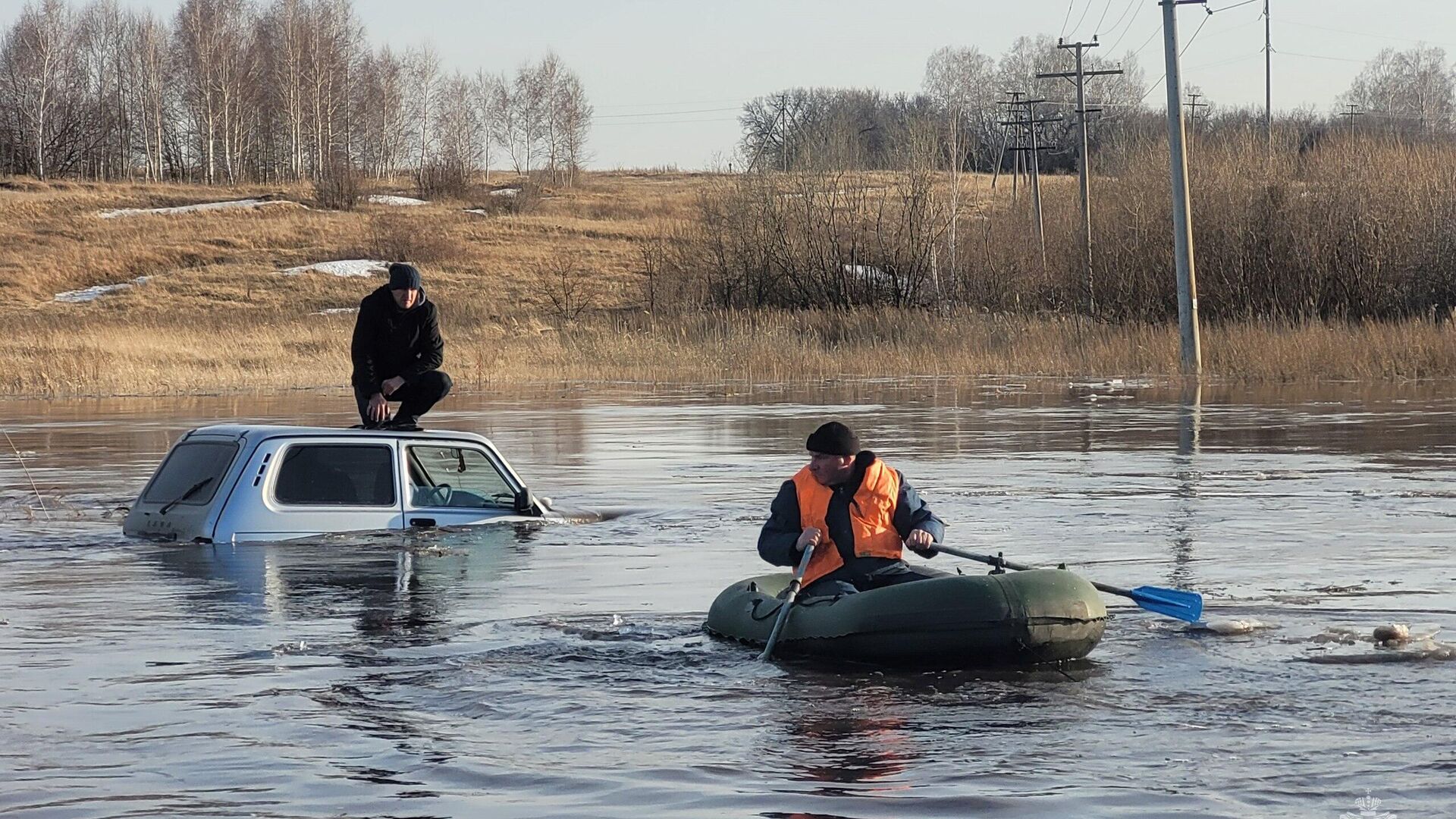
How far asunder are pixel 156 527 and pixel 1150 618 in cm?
703

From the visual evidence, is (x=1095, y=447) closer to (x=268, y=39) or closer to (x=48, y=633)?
(x=48, y=633)

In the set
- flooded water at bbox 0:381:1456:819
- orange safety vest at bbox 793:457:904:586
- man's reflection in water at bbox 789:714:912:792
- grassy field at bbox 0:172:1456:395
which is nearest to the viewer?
flooded water at bbox 0:381:1456:819

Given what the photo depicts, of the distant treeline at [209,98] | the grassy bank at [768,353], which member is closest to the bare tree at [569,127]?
the distant treeline at [209,98]

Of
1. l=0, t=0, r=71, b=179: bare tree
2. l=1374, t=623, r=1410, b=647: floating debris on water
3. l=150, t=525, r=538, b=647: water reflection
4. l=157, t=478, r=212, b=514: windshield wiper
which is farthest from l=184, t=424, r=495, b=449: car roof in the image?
l=0, t=0, r=71, b=179: bare tree

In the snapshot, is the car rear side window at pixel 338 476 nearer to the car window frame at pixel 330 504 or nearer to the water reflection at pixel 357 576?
the car window frame at pixel 330 504

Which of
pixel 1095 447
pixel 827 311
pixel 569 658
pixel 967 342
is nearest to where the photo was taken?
pixel 569 658

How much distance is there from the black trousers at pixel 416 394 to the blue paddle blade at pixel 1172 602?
6331mm

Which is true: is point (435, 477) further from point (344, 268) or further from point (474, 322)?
point (344, 268)

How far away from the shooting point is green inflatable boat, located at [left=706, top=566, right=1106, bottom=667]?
30.7ft

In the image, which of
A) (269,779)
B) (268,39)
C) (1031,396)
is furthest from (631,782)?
(268,39)

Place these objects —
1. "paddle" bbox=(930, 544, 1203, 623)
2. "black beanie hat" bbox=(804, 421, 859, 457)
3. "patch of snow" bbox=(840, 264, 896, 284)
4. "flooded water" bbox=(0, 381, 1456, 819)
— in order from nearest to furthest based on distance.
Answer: "flooded water" bbox=(0, 381, 1456, 819) < "black beanie hat" bbox=(804, 421, 859, 457) < "paddle" bbox=(930, 544, 1203, 623) < "patch of snow" bbox=(840, 264, 896, 284)

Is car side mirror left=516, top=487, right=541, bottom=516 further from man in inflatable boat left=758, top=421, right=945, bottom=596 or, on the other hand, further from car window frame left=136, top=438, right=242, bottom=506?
man in inflatable boat left=758, top=421, right=945, bottom=596

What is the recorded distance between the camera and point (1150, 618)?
→ 36.1 feet

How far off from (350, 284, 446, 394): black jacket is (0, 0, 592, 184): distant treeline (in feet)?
317
